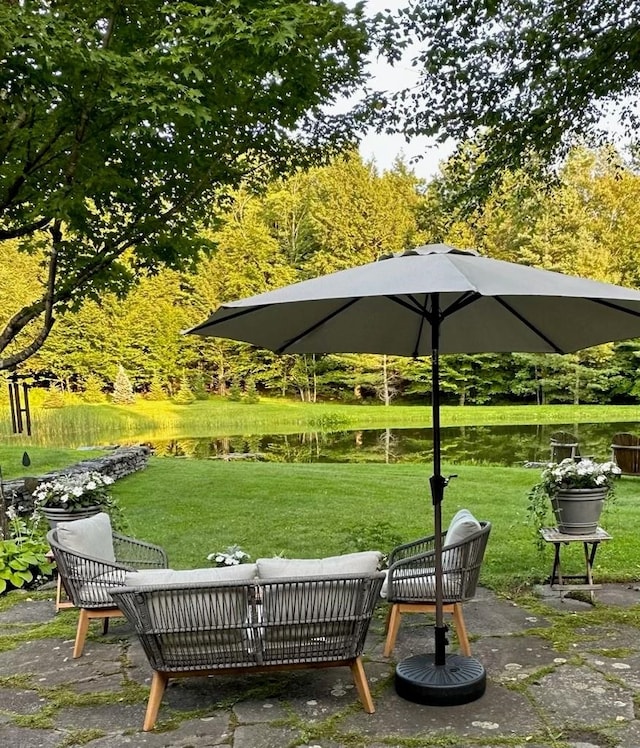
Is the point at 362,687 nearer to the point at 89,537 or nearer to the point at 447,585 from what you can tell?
the point at 447,585

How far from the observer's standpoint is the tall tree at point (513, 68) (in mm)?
6270

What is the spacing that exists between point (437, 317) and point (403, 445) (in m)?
13.9

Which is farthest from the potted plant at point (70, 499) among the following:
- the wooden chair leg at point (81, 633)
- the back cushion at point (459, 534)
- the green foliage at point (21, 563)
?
the back cushion at point (459, 534)

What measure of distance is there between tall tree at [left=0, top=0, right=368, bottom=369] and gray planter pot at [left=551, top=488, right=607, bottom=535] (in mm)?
3235

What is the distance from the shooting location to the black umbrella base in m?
2.76

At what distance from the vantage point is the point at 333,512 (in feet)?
→ 24.7

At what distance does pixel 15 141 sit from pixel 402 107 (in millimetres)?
4125

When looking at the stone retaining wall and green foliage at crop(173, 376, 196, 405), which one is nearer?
the stone retaining wall

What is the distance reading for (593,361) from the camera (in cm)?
2500

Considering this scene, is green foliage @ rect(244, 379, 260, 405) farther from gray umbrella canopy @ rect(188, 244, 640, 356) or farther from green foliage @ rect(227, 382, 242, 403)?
gray umbrella canopy @ rect(188, 244, 640, 356)

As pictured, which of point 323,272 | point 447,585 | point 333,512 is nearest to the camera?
point 447,585

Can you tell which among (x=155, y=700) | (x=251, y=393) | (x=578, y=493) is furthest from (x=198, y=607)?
(x=251, y=393)

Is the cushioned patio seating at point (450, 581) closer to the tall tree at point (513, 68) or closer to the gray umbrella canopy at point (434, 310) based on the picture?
the gray umbrella canopy at point (434, 310)

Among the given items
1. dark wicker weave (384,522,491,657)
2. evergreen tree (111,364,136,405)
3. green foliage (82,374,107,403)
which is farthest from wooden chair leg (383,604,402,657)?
green foliage (82,374,107,403)
